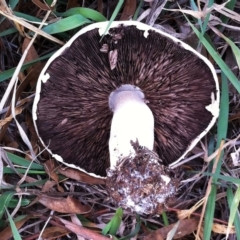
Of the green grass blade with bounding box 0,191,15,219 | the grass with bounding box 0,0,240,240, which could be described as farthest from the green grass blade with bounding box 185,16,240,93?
the green grass blade with bounding box 0,191,15,219

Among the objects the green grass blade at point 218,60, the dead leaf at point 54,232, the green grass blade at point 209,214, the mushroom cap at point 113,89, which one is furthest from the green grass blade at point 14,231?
the green grass blade at point 218,60

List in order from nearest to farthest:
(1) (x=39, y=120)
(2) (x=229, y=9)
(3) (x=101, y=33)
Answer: (3) (x=101, y=33) < (1) (x=39, y=120) < (2) (x=229, y=9)

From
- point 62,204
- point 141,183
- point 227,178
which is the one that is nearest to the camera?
point 141,183

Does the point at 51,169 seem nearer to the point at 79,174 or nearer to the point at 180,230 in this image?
the point at 79,174

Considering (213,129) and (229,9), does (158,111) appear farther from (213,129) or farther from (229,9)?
(229,9)

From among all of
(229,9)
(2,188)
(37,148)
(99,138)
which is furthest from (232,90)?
(2,188)

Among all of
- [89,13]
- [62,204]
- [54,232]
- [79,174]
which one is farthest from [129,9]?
[54,232]
